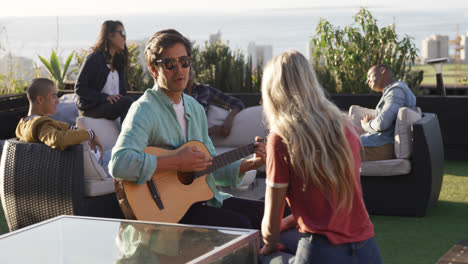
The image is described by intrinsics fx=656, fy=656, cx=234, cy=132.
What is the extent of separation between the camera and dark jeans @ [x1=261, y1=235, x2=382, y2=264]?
2.19 m

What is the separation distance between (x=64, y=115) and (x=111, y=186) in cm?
314

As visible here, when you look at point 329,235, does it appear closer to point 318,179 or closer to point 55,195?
point 318,179

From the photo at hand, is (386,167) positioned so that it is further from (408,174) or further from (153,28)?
(153,28)

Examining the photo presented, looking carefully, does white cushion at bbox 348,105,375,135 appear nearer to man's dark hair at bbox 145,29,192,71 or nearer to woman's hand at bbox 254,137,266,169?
woman's hand at bbox 254,137,266,169

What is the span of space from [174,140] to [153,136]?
0.34ft

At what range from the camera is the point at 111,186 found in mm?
4223

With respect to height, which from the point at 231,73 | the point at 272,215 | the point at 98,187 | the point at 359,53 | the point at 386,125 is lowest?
the point at 98,187

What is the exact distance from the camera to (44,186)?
4066 mm

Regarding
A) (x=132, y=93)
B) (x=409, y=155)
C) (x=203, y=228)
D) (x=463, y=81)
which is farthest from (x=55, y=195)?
(x=463, y=81)

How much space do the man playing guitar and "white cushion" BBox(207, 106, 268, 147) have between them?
2867 mm

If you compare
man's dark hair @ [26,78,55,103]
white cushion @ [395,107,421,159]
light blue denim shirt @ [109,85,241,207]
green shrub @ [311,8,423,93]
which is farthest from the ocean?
light blue denim shirt @ [109,85,241,207]

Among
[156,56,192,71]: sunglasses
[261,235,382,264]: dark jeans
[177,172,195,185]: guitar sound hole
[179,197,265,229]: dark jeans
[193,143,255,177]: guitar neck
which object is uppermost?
[156,56,192,71]: sunglasses

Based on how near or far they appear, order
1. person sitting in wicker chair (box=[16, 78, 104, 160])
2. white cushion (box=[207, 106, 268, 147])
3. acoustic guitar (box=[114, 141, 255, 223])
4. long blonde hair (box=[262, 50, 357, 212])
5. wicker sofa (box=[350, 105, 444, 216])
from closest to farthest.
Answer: long blonde hair (box=[262, 50, 357, 212]) < acoustic guitar (box=[114, 141, 255, 223]) < person sitting in wicker chair (box=[16, 78, 104, 160]) < wicker sofa (box=[350, 105, 444, 216]) < white cushion (box=[207, 106, 268, 147])

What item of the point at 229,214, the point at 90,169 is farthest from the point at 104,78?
the point at 229,214
